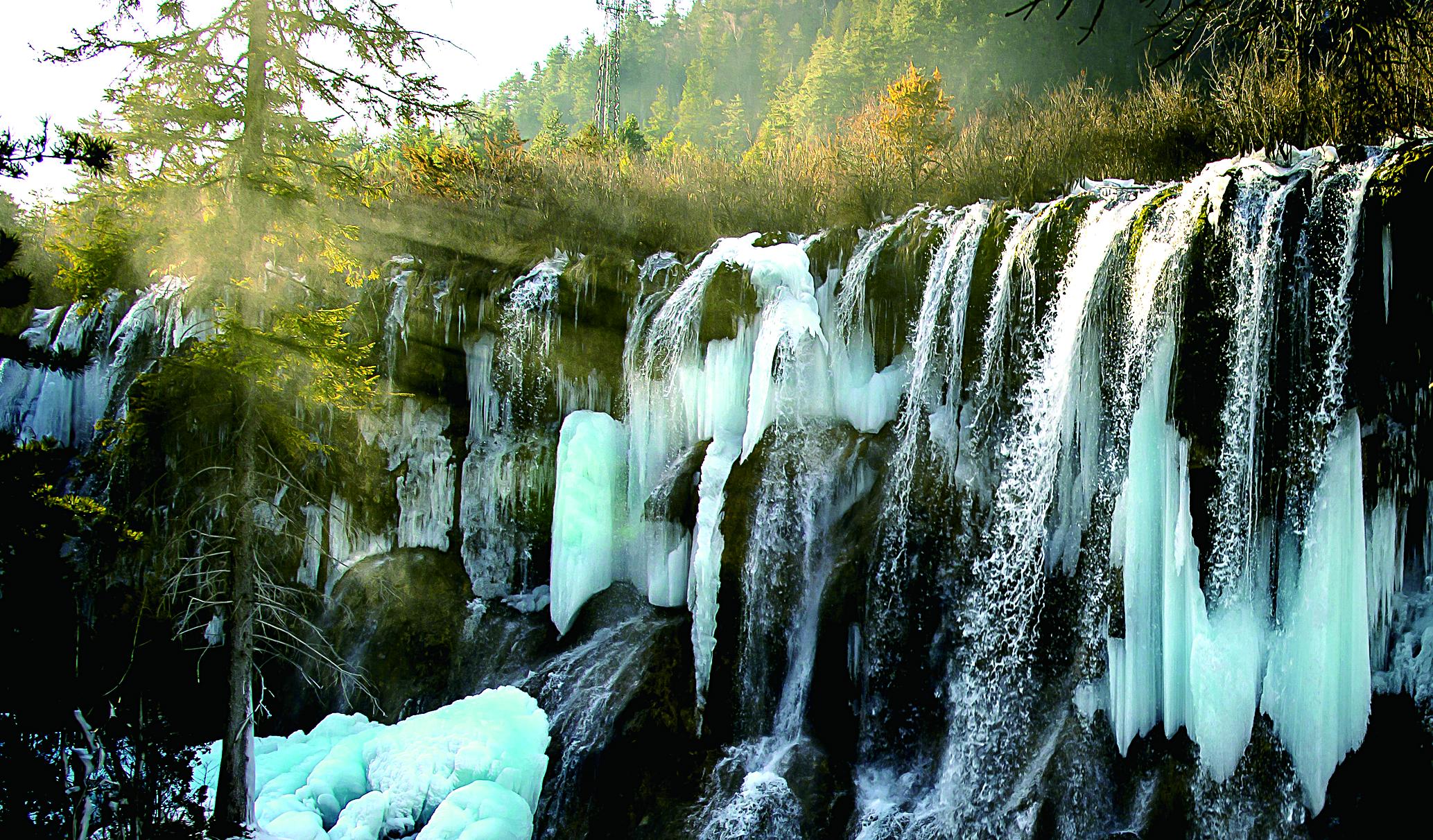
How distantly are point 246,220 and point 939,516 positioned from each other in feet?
21.0

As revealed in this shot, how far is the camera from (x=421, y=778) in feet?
28.7

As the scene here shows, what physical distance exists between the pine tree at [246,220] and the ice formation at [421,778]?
1271mm

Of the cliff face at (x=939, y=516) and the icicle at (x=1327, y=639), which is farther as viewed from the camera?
the cliff face at (x=939, y=516)

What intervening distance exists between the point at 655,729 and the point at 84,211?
22.3 feet

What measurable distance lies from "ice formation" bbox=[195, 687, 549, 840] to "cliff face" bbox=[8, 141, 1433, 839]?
1.47 ft

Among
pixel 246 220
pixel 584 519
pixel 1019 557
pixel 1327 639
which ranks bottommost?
pixel 1327 639

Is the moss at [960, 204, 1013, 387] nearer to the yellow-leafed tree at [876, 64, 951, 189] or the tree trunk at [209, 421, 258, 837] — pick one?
the yellow-leafed tree at [876, 64, 951, 189]

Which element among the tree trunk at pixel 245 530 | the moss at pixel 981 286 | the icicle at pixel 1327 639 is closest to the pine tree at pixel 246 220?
the tree trunk at pixel 245 530

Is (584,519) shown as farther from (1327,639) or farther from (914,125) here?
(914,125)

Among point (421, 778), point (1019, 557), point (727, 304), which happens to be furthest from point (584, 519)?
point (1019, 557)

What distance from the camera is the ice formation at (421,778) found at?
27.3 ft

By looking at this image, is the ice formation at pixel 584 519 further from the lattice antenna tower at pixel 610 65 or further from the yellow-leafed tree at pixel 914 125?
the lattice antenna tower at pixel 610 65

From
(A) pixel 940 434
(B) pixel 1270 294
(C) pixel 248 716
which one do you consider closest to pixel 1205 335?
(B) pixel 1270 294

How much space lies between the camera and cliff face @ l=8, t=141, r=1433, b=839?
249 inches
